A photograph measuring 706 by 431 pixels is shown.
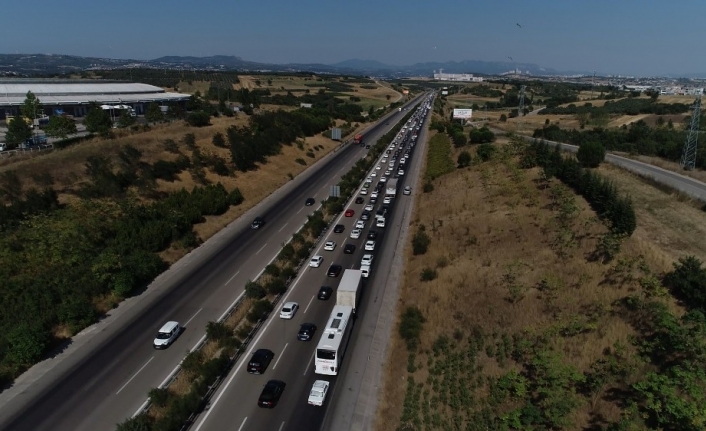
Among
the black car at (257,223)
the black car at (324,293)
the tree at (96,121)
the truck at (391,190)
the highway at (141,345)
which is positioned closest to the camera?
the highway at (141,345)

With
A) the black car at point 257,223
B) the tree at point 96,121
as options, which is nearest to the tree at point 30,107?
the tree at point 96,121

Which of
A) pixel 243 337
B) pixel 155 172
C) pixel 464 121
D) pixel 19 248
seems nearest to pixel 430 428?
pixel 243 337

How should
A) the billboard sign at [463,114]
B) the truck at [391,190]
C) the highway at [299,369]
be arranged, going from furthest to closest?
the billboard sign at [463,114] < the truck at [391,190] < the highway at [299,369]

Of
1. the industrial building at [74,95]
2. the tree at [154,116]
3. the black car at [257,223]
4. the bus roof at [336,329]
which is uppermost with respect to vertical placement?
the industrial building at [74,95]

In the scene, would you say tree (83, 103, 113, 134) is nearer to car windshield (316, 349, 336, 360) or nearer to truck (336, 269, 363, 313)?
truck (336, 269, 363, 313)

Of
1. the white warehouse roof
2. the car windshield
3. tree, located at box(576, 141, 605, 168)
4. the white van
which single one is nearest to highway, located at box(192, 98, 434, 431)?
the car windshield

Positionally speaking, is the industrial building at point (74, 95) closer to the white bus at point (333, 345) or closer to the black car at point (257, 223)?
the black car at point (257, 223)

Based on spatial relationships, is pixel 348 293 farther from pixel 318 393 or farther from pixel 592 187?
pixel 592 187
